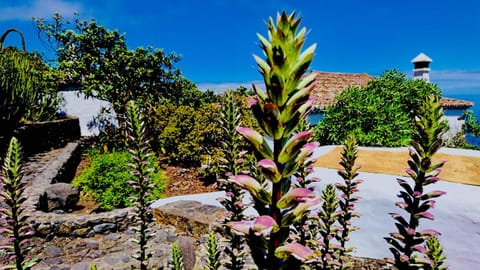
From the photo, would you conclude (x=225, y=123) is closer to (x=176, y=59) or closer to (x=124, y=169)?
(x=124, y=169)

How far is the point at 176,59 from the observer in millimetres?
17734

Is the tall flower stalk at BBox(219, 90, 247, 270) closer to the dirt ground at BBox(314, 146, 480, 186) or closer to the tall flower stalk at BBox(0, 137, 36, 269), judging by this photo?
the tall flower stalk at BBox(0, 137, 36, 269)

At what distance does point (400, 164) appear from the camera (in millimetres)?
5125

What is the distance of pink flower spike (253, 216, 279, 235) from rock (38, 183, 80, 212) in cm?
901

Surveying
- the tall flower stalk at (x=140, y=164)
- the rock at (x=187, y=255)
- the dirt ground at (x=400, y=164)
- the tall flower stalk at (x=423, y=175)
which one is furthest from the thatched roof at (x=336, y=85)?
the tall flower stalk at (x=423, y=175)

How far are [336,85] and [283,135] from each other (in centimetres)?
1797

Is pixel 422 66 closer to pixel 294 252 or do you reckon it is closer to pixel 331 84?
pixel 331 84

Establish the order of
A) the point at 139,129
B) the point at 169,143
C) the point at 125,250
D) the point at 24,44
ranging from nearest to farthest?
the point at 139,129 < the point at 125,250 < the point at 169,143 < the point at 24,44

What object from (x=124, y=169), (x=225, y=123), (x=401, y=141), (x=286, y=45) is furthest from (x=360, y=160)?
(x=124, y=169)

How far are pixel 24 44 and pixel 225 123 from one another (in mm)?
23407

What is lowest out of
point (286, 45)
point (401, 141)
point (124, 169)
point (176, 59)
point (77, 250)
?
point (77, 250)

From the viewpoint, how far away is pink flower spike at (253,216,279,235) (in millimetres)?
790

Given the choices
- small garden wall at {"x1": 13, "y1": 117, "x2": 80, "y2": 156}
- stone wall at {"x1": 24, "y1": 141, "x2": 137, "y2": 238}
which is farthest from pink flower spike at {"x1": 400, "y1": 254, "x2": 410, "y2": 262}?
small garden wall at {"x1": 13, "y1": 117, "x2": 80, "y2": 156}

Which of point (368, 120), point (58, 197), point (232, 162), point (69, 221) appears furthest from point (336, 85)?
point (232, 162)
